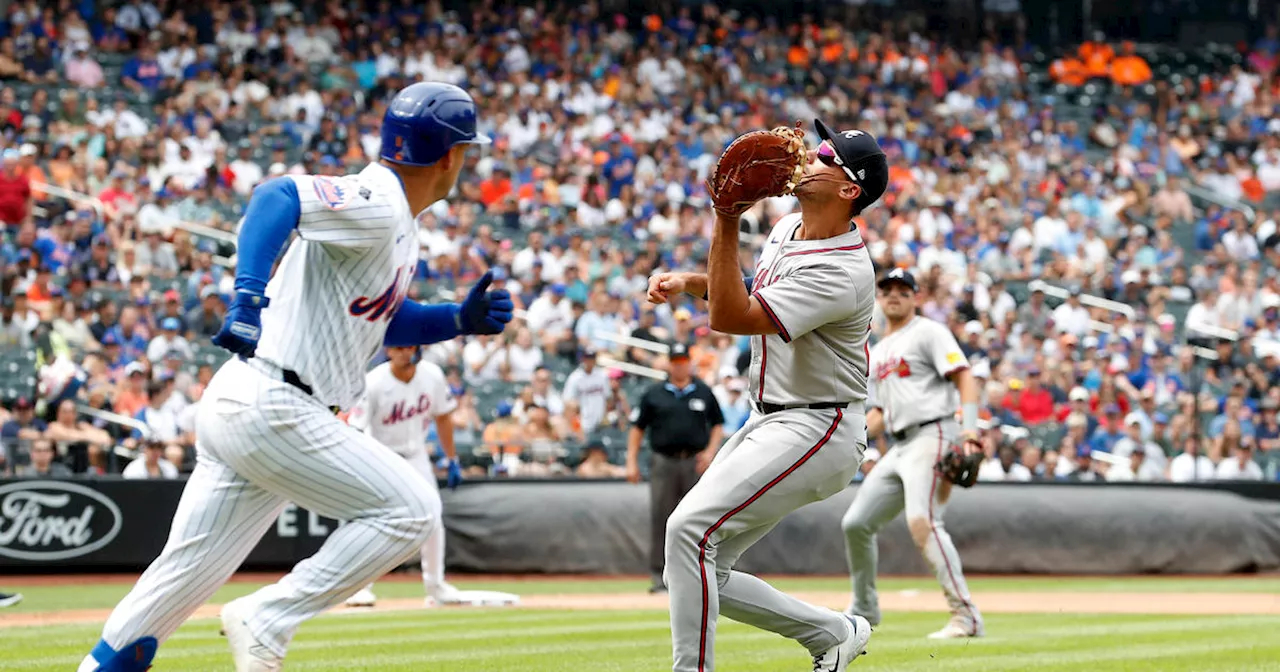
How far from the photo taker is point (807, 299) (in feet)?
17.9

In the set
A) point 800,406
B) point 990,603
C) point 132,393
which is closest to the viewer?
point 800,406

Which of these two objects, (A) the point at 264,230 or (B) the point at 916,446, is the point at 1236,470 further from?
(A) the point at 264,230

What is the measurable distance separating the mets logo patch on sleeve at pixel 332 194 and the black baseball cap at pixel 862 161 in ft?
6.20

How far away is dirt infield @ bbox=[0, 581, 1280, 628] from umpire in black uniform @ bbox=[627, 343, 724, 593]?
34.4 inches

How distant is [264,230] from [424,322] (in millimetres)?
1024

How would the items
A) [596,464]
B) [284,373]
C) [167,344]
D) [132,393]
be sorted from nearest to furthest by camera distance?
[284,373], [132,393], [596,464], [167,344]

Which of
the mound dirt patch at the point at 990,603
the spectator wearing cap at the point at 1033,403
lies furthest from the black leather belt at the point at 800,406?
the spectator wearing cap at the point at 1033,403

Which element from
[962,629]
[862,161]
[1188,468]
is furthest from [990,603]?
[862,161]

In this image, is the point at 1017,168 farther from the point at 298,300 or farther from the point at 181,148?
the point at 298,300

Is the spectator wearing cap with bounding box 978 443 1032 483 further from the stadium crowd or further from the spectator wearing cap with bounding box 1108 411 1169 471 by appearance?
the spectator wearing cap with bounding box 1108 411 1169 471

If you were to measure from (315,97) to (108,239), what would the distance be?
5603 mm

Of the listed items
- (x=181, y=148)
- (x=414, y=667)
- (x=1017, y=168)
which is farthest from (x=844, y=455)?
(x=1017, y=168)

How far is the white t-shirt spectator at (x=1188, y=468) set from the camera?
1784 cm

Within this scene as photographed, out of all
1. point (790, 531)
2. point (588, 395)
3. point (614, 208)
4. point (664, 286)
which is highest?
point (664, 286)
